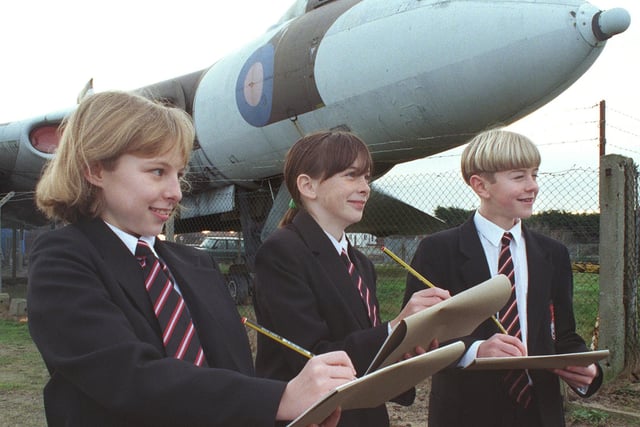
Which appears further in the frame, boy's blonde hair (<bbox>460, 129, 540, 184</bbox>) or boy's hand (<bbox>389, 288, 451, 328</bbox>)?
boy's blonde hair (<bbox>460, 129, 540, 184</bbox>)

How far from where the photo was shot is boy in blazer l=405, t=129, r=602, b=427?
6.11ft

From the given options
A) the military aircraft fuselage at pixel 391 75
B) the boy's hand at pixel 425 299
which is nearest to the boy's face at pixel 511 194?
the boy's hand at pixel 425 299

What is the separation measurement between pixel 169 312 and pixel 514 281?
118 centimetres

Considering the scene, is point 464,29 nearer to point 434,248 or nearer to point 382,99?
point 382,99

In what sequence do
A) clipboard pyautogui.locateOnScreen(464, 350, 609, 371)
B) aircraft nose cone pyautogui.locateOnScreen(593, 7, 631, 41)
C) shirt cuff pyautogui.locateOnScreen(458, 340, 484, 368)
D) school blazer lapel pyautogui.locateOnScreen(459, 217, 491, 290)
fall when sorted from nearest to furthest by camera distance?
clipboard pyautogui.locateOnScreen(464, 350, 609, 371) → shirt cuff pyautogui.locateOnScreen(458, 340, 484, 368) → school blazer lapel pyautogui.locateOnScreen(459, 217, 491, 290) → aircraft nose cone pyautogui.locateOnScreen(593, 7, 631, 41)

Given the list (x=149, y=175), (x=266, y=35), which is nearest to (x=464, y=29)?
(x=266, y=35)

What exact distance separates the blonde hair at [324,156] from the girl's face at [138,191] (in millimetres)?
665

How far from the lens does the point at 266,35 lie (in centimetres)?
761

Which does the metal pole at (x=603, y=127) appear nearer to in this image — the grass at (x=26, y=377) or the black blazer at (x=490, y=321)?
the grass at (x=26, y=377)

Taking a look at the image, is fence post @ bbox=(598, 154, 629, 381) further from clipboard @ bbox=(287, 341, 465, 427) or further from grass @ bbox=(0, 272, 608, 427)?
clipboard @ bbox=(287, 341, 465, 427)

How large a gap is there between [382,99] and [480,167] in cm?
392

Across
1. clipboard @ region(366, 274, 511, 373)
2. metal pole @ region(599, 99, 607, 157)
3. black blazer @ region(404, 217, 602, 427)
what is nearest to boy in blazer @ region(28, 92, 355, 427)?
clipboard @ region(366, 274, 511, 373)

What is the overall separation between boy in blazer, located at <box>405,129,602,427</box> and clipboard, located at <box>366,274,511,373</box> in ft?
1.53

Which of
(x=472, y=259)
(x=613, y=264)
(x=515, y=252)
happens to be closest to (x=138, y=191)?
(x=472, y=259)
